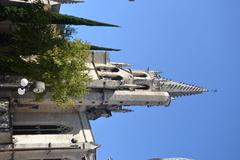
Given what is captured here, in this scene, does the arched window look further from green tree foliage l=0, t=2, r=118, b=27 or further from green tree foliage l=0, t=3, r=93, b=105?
green tree foliage l=0, t=2, r=118, b=27

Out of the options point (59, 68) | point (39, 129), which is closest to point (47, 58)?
point (59, 68)

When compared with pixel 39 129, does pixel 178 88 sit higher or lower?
higher

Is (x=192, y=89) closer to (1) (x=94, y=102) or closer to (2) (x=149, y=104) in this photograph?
(2) (x=149, y=104)

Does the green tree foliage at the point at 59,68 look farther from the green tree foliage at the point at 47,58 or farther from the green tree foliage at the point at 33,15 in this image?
the green tree foliage at the point at 33,15

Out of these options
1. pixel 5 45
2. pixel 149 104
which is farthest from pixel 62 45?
pixel 149 104

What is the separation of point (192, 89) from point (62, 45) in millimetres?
22146

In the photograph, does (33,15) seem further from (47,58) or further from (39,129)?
(39,129)

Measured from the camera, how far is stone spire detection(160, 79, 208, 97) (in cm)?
5339

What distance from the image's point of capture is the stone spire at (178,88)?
53391 mm

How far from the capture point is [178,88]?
56062 millimetres

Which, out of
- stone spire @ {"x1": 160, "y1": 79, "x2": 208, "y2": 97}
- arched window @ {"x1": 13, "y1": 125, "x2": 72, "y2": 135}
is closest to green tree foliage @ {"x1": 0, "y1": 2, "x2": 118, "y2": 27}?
arched window @ {"x1": 13, "y1": 125, "x2": 72, "y2": 135}

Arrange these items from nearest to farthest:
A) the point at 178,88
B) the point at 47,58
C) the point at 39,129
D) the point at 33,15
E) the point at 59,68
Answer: the point at 59,68 → the point at 47,58 → the point at 33,15 → the point at 39,129 → the point at 178,88

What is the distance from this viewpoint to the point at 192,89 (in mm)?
58031

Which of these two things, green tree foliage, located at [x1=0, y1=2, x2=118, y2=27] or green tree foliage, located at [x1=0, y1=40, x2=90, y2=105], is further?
green tree foliage, located at [x1=0, y1=2, x2=118, y2=27]
